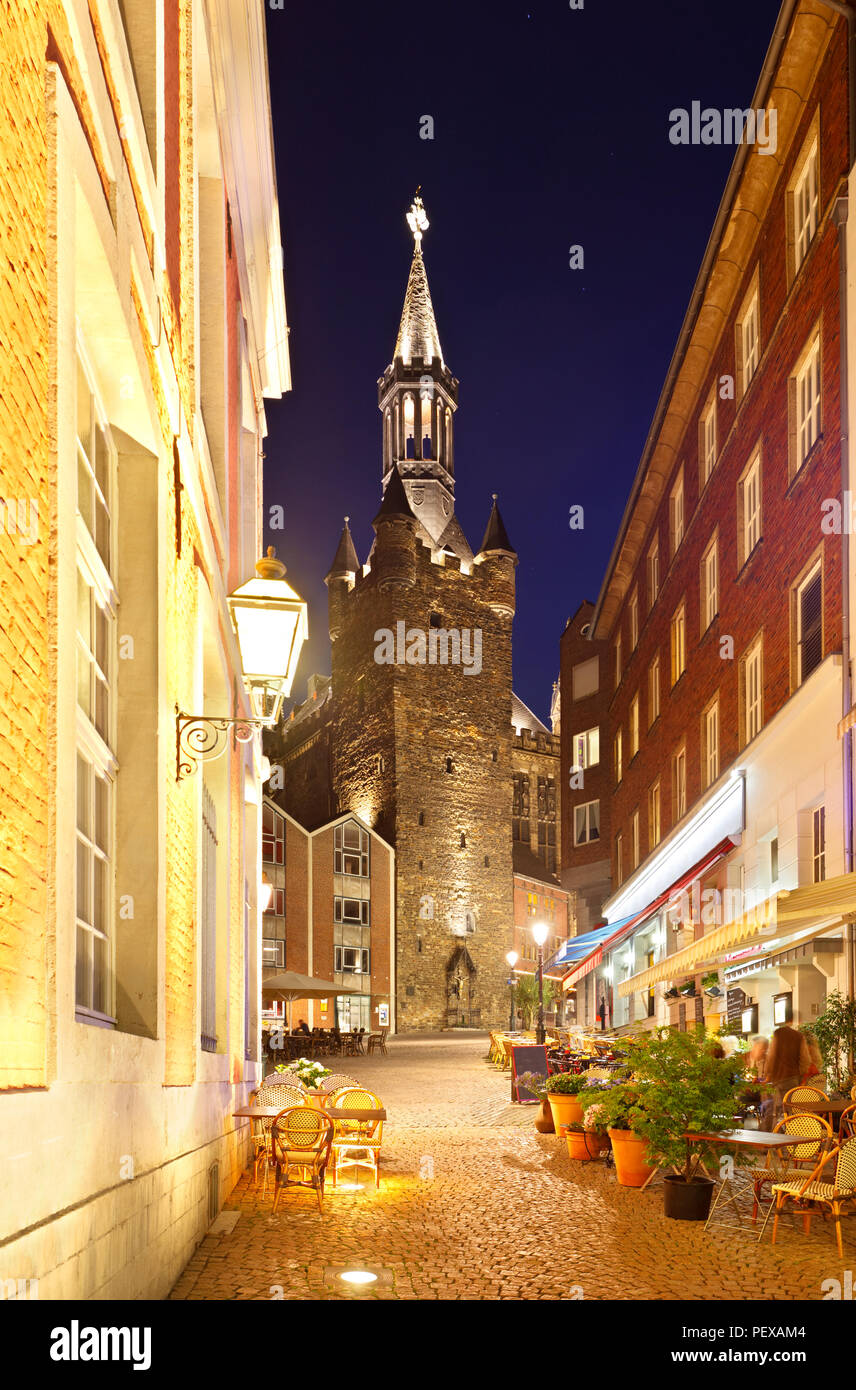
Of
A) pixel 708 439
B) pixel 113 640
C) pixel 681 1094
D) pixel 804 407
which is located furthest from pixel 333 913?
pixel 113 640

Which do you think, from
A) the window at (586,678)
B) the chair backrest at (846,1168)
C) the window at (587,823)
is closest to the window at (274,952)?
the window at (587,823)

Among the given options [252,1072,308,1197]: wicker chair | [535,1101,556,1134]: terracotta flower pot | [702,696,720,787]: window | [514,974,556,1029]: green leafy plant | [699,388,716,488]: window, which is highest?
[699,388,716,488]: window

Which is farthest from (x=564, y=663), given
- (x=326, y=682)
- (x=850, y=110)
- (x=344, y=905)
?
(x=326, y=682)

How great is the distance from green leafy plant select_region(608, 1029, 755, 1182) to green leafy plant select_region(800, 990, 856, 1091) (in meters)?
2.94

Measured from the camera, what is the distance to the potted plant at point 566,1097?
13.8 metres

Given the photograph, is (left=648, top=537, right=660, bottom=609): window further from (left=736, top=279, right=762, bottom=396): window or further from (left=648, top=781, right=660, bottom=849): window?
(left=736, top=279, right=762, bottom=396): window

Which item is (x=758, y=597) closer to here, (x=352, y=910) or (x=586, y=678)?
(x=586, y=678)

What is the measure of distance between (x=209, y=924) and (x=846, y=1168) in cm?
542

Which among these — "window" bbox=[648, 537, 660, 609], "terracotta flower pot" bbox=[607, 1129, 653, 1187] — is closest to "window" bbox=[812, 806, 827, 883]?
"terracotta flower pot" bbox=[607, 1129, 653, 1187]

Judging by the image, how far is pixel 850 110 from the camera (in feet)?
42.7

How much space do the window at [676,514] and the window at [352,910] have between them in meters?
30.5

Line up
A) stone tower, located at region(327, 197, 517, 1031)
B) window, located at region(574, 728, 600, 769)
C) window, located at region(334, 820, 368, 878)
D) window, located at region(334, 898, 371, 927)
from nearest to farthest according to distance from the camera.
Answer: window, located at region(574, 728, 600, 769) → window, located at region(334, 898, 371, 927) → window, located at region(334, 820, 368, 878) → stone tower, located at region(327, 197, 517, 1031)

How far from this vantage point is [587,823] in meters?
38.0

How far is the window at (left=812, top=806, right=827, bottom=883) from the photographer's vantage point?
1391 centimetres
